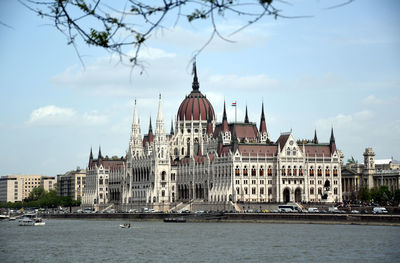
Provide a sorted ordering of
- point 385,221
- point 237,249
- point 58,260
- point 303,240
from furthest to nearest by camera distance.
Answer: point 385,221
point 303,240
point 237,249
point 58,260

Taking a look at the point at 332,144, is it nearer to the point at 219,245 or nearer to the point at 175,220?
the point at 175,220

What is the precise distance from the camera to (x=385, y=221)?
121m

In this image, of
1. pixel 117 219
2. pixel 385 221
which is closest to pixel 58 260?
pixel 385 221

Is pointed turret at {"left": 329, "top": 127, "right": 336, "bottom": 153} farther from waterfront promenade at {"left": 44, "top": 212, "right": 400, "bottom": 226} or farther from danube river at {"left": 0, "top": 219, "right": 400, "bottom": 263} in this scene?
danube river at {"left": 0, "top": 219, "right": 400, "bottom": 263}

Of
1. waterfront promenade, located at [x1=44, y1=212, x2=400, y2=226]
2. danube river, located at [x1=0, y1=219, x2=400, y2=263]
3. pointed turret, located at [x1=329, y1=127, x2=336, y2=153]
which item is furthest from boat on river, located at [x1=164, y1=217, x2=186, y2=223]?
pointed turret, located at [x1=329, y1=127, x2=336, y2=153]

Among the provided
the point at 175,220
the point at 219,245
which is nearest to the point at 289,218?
the point at 175,220

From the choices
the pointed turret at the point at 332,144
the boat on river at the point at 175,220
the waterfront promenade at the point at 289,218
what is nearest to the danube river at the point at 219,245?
the waterfront promenade at the point at 289,218

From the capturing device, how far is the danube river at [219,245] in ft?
255

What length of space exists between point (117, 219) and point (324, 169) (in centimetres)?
4722

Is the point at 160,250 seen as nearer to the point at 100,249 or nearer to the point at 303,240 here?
the point at 100,249

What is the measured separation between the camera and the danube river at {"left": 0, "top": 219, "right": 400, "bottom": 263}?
255 feet

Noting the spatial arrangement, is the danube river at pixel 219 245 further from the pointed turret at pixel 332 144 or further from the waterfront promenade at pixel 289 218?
the pointed turret at pixel 332 144

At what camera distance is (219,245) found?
9250 centimetres

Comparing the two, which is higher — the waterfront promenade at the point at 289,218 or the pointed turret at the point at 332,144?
the pointed turret at the point at 332,144
